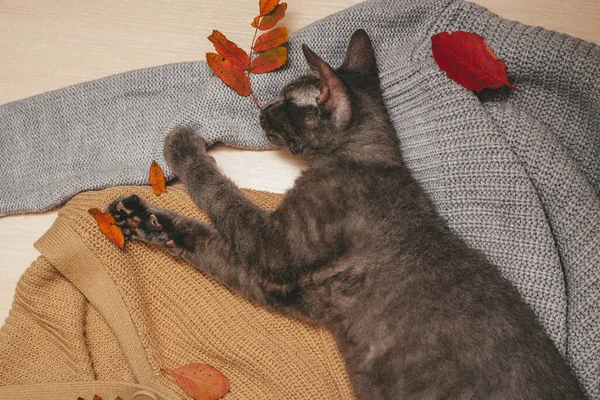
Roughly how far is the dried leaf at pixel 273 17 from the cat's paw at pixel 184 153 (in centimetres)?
33

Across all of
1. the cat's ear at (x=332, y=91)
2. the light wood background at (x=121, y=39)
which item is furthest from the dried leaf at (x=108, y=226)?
the cat's ear at (x=332, y=91)

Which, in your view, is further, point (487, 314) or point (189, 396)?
point (189, 396)

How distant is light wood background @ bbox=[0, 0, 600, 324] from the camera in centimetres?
143

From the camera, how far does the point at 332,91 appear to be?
1.16m

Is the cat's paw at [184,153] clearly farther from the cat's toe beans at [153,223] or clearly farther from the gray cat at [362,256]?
the cat's toe beans at [153,223]

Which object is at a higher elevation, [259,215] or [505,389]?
[259,215]

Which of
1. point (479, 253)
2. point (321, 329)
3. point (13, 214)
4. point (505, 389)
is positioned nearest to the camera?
point (505, 389)

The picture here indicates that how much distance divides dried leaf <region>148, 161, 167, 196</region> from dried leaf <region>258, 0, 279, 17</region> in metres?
0.46

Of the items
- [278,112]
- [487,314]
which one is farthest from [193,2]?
[487,314]

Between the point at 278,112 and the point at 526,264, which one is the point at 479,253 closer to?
the point at 526,264

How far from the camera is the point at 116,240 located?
1.27 m

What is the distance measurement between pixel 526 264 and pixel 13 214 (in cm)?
127

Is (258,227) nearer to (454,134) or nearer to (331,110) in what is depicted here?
(331,110)

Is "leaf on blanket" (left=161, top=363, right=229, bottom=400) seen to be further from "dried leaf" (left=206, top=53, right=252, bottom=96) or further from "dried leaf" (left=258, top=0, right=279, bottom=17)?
"dried leaf" (left=258, top=0, right=279, bottom=17)
